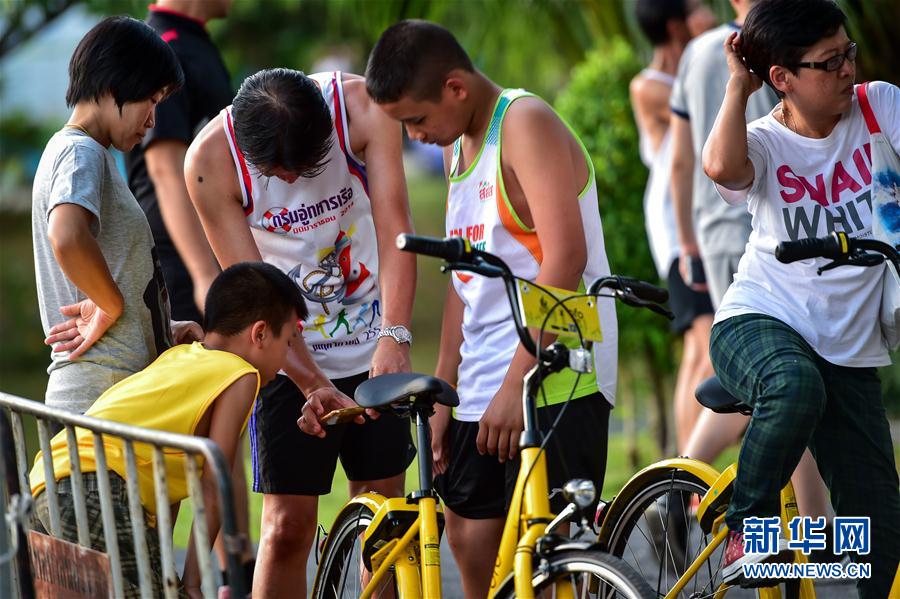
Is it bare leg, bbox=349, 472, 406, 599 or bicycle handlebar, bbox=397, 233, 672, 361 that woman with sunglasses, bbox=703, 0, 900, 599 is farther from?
bare leg, bbox=349, 472, 406, 599

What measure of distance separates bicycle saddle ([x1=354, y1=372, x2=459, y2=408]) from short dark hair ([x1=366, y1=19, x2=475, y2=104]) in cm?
73

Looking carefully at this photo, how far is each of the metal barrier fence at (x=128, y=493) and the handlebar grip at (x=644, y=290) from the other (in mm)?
996

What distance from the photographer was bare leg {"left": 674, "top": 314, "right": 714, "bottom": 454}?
5828 mm

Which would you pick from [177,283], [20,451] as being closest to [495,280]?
[20,451]

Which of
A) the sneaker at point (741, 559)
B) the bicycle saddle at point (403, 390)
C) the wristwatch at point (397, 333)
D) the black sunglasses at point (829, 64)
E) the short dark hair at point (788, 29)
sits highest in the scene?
the short dark hair at point (788, 29)

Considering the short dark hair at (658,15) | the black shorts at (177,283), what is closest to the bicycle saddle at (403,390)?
the black shorts at (177,283)

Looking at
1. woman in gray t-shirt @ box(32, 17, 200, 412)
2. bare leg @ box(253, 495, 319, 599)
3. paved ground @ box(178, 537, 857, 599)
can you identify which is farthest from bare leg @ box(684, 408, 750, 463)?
woman in gray t-shirt @ box(32, 17, 200, 412)

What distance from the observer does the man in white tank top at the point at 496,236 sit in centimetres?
339

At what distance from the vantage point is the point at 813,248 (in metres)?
2.90

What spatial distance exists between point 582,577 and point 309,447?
127 cm

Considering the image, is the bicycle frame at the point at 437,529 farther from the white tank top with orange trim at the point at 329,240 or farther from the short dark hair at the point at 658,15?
the short dark hair at the point at 658,15

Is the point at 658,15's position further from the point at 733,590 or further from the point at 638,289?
the point at 638,289

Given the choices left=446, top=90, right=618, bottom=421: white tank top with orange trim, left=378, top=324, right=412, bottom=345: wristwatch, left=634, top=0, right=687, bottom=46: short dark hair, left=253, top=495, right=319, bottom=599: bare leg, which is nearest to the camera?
left=446, top=90, right=618, bottom=421: white tank top with orange trim

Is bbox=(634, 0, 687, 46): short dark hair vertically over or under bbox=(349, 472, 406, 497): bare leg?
over
